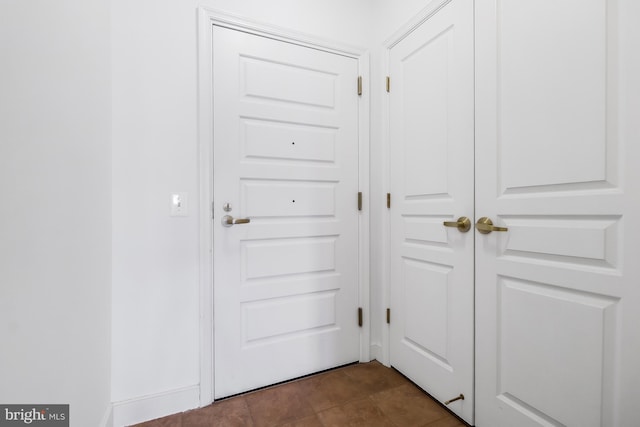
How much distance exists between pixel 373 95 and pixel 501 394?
1.77 meters

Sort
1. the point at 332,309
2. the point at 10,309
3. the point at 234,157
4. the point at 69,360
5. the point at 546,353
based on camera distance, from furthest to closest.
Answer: the point at 332,309
the point at 234,157
the point at 546,353
the point at 69,360
the point at 10,309

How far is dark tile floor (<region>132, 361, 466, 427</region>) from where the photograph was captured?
1.33 meters

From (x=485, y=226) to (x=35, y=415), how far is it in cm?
162

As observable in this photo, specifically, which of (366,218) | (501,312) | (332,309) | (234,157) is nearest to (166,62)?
(234,157)

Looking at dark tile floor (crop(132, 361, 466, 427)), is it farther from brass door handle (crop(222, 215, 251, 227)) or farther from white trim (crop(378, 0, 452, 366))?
brass door handle (crop(222, 215, 251, 227))

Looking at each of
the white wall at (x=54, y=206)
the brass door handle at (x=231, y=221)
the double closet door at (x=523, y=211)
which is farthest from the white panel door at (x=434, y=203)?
the white wall at (x=54, y=206)

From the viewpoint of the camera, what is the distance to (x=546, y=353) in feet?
3.38

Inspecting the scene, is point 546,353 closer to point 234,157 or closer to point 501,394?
point 501,394

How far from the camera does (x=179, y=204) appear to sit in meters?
1.44

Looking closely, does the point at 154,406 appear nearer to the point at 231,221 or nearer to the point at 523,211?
the point at 231,221

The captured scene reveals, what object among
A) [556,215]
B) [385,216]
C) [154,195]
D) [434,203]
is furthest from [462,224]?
[154,195]

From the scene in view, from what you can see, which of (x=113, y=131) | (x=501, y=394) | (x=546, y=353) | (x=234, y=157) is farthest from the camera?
(x=234, y=157)

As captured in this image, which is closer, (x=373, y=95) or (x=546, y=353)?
(x=546, y=353)

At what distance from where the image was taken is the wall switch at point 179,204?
4.69 ft
